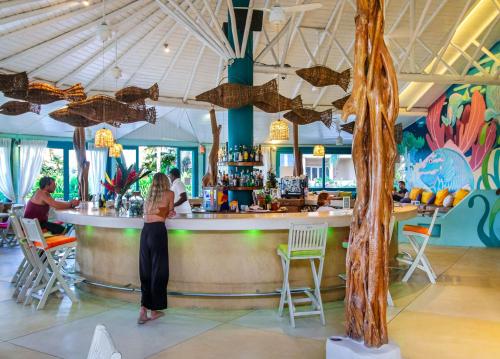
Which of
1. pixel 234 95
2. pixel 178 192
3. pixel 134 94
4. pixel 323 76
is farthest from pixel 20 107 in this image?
pixel 323 76

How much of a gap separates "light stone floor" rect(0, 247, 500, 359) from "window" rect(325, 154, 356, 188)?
13.4 meters

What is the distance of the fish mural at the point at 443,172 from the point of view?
43.0 ft

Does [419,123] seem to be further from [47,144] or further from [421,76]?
[47,144]

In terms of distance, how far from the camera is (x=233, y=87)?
6.53 m

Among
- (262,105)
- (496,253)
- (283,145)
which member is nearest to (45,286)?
(262,105)

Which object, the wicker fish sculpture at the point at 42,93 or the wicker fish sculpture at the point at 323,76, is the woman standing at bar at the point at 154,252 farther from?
the wicker fish sculpture at the point at 323,76

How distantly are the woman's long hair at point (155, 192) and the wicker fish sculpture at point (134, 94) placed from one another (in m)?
2.08

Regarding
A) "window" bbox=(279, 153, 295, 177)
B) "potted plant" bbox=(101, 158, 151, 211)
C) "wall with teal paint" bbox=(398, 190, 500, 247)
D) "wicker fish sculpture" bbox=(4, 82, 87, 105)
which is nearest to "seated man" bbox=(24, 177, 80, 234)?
"potted plant" bbox=(101, 158, 151, 211)

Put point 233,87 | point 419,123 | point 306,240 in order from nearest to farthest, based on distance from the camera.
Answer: point 306,240
point 233,87
point 419,123

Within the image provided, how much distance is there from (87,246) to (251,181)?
9.43 ft

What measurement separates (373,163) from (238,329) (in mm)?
2278

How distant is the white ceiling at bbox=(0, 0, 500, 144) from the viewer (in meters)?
8.78

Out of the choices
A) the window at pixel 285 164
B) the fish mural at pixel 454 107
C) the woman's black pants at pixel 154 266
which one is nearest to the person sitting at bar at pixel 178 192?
the woman's black pants at pixel 154 266

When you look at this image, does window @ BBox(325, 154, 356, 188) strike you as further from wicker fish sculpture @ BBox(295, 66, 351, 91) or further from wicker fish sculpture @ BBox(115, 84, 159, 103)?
wicker fish sculpture @ BBox(115, 84, 159, 103)
